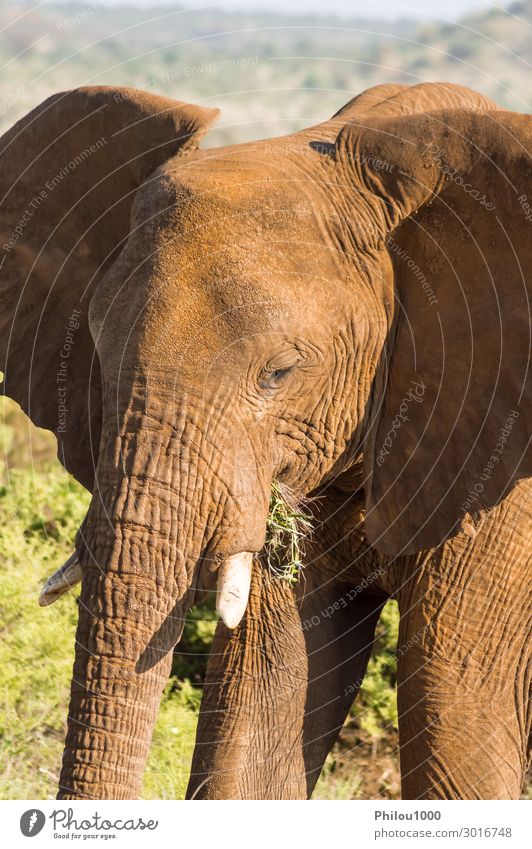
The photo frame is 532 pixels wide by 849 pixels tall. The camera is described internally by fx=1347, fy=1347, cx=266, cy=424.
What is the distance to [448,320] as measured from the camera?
4.18 metres

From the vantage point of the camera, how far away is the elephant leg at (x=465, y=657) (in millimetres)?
4426

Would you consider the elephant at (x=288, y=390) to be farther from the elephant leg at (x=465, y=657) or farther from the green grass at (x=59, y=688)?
the green grass at (x=59, y=688)

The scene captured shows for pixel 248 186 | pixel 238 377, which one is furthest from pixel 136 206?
pixel 238 377

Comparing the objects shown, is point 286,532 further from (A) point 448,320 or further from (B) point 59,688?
(B) point 59,688

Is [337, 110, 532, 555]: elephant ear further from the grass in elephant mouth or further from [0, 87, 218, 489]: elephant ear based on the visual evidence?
[0, 87, 218, 489]: elephant ear

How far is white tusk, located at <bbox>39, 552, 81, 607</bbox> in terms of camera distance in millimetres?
4145

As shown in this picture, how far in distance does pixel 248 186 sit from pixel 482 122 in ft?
2.29

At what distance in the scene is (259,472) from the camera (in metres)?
3.93

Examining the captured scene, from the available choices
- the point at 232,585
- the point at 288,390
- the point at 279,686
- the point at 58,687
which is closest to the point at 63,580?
the point at 232,585

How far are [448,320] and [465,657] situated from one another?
113 centimetres
